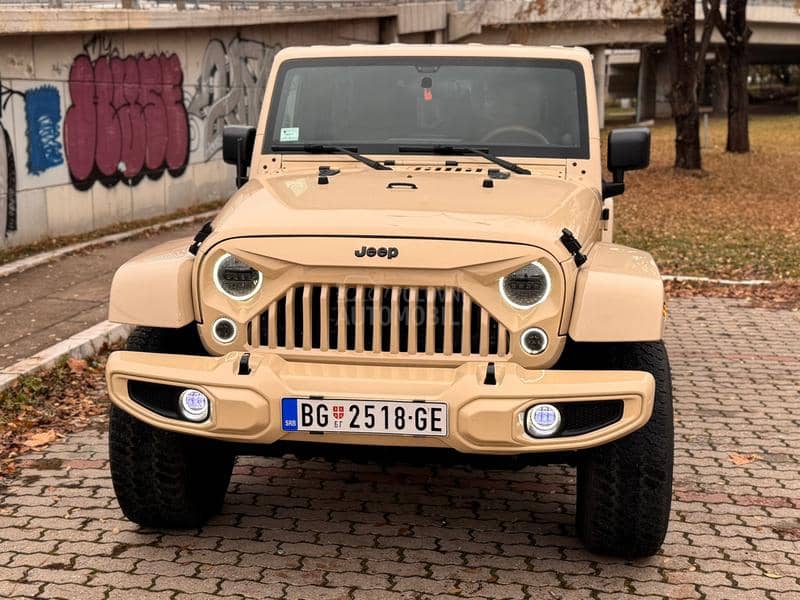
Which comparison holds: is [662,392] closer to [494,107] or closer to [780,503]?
[780,503]

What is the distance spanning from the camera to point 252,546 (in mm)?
4703

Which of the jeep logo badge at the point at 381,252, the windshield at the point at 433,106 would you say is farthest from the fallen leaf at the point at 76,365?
the jeep logo badge at the point at 381,252

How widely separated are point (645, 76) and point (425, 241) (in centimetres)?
5910

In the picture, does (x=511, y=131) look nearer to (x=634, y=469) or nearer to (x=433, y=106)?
(x=433, y=106)

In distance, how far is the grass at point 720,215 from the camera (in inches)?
526

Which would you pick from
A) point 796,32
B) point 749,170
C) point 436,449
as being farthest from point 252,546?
point 796,32

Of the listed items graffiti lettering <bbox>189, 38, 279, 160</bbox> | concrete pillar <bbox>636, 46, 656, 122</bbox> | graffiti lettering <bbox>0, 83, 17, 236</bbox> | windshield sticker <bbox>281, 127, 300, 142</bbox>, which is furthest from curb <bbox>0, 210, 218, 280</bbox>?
concrete pillar <bbox>636, 46, 656, 122</bbox>

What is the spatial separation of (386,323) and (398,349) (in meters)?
0.11

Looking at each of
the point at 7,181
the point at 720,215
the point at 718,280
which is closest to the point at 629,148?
the point at 718,280

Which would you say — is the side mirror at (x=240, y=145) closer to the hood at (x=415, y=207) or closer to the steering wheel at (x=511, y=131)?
the hood at (x=415, y=207)

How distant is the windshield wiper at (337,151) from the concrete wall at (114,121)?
7837 millimetres

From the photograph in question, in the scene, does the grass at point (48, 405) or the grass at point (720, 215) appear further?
the grass at point (720, 215)

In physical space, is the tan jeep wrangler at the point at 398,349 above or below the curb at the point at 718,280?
above

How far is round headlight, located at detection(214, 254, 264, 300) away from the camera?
13.9ft
